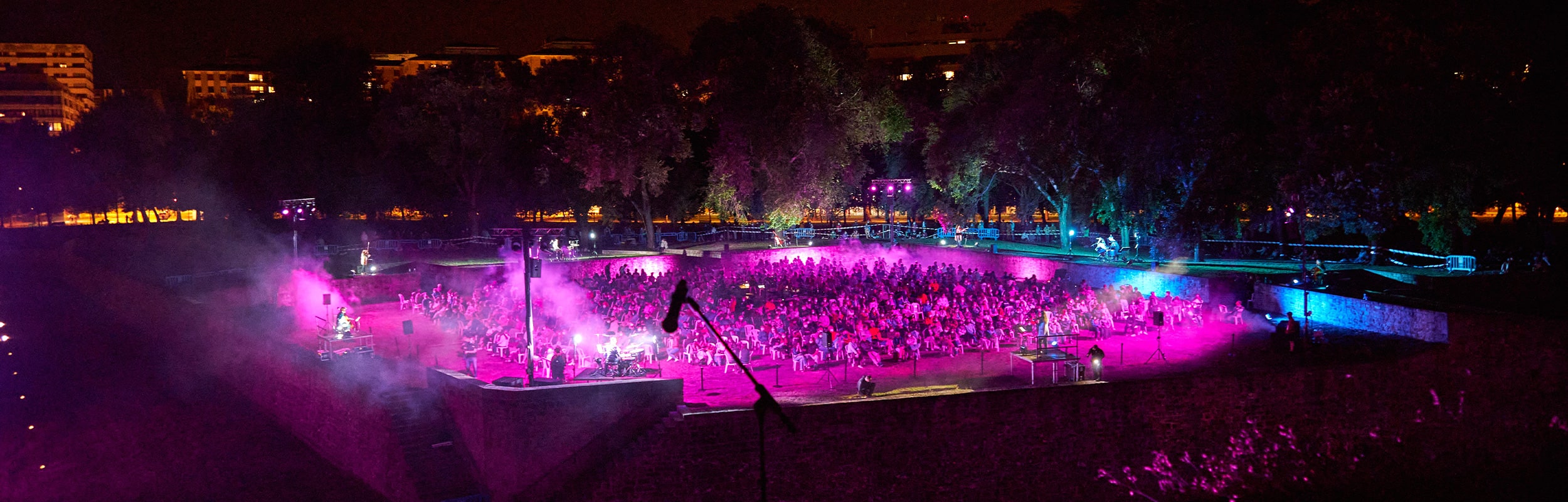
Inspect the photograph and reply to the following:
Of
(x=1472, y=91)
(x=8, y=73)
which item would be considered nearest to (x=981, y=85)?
(x=1472, y=91)

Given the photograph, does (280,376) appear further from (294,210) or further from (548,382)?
(548,382)

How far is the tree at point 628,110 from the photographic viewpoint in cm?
3338

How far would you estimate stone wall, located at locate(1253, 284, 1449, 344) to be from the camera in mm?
16453

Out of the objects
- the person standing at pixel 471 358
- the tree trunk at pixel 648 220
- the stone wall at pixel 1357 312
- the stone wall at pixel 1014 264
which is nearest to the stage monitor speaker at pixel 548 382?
the person standing at pixel 471 358

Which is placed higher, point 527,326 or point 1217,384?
point 527,326

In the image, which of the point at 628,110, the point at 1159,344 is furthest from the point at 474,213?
the point at 1159,344

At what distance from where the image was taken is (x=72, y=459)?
21125mm

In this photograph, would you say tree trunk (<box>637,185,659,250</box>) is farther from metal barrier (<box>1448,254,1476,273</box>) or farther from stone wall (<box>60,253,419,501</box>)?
metal barrier (<box>1448,254,1476,273</box>)

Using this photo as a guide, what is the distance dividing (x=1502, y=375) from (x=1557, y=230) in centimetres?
2155

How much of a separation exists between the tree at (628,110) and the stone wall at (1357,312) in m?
20.9

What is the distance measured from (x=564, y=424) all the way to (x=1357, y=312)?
15.3 meters

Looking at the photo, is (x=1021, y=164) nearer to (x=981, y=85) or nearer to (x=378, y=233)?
(x=981, y=85)

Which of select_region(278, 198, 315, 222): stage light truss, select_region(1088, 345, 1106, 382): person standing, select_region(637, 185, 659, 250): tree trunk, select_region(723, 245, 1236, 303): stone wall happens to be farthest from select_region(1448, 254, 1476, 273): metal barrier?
select_region(278, 198, 315, 222): stage light truss

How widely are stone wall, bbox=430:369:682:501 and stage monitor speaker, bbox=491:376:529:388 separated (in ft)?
1.26
